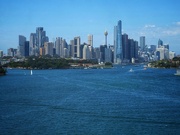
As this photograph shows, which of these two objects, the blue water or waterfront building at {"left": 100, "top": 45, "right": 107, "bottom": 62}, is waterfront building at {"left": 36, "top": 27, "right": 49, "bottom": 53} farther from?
the blue water

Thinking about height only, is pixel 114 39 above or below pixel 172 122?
above

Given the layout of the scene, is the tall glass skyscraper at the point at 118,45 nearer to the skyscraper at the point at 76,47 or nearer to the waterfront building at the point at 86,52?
the waterfront building at the point at 86,52

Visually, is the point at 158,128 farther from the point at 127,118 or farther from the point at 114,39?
the point at 114,39

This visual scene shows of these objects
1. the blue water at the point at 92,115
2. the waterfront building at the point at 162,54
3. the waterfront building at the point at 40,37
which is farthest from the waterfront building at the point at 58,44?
the blue water at the point at 92,115

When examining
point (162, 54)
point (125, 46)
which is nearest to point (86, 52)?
point (125, 46)

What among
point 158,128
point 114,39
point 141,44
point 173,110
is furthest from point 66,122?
point 141,44

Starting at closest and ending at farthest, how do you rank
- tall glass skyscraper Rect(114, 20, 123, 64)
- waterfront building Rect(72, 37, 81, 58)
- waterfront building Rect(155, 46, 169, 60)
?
waterfront building Rect(72, 37, 81, 58) < tall glass skyscraper Rect(114, 20, 123, 64) < waterfront building Rect(155, 46, 169, 60)

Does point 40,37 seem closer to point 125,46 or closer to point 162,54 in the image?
point 125,46

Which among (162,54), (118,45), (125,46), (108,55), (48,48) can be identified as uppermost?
(118,45)

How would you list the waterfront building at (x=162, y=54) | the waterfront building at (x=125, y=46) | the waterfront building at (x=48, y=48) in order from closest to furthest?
the waterfront building at (x=48, y=48) → the waterfront building at (x=125, y=46) → the waterfront building at (x=162, y=54)

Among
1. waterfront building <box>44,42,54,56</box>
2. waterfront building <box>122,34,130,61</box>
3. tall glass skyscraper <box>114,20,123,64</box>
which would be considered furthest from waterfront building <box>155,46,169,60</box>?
waterfront building <box>44,42,54,56</box>

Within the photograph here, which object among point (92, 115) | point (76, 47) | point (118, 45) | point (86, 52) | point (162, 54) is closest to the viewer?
point (92, 115)
